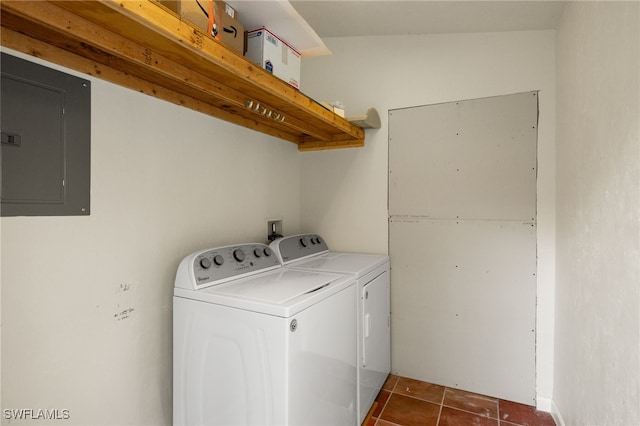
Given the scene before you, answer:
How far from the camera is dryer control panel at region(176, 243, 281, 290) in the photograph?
1.48 meters

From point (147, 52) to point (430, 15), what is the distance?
5.74 feet

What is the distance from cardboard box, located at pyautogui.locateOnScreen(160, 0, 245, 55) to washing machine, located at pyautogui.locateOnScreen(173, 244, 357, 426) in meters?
0.98

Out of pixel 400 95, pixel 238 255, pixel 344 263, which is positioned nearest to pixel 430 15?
pixel 400 95

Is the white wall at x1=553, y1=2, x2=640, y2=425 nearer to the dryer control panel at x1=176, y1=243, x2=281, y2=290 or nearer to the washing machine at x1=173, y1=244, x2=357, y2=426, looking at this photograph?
the washing machine at x1=173, y1=244, x2=357, y2=426

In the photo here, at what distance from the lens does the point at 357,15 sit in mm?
2152

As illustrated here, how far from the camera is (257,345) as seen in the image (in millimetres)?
1266

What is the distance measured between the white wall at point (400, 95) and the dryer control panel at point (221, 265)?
93cm

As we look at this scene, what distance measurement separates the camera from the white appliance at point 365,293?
188 centimetres

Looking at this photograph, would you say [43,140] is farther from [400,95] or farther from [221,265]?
[400,95]

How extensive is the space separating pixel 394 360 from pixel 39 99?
2595 millimetres

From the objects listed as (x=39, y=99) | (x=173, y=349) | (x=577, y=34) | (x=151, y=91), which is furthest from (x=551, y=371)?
(x=39, y=99)

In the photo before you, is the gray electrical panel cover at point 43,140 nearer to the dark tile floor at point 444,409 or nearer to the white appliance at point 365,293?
the white appliance at point 365,293

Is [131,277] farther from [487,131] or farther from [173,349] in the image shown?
[487,131]

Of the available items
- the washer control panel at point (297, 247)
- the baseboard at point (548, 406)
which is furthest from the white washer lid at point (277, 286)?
the baseboard at point (548, 406)
